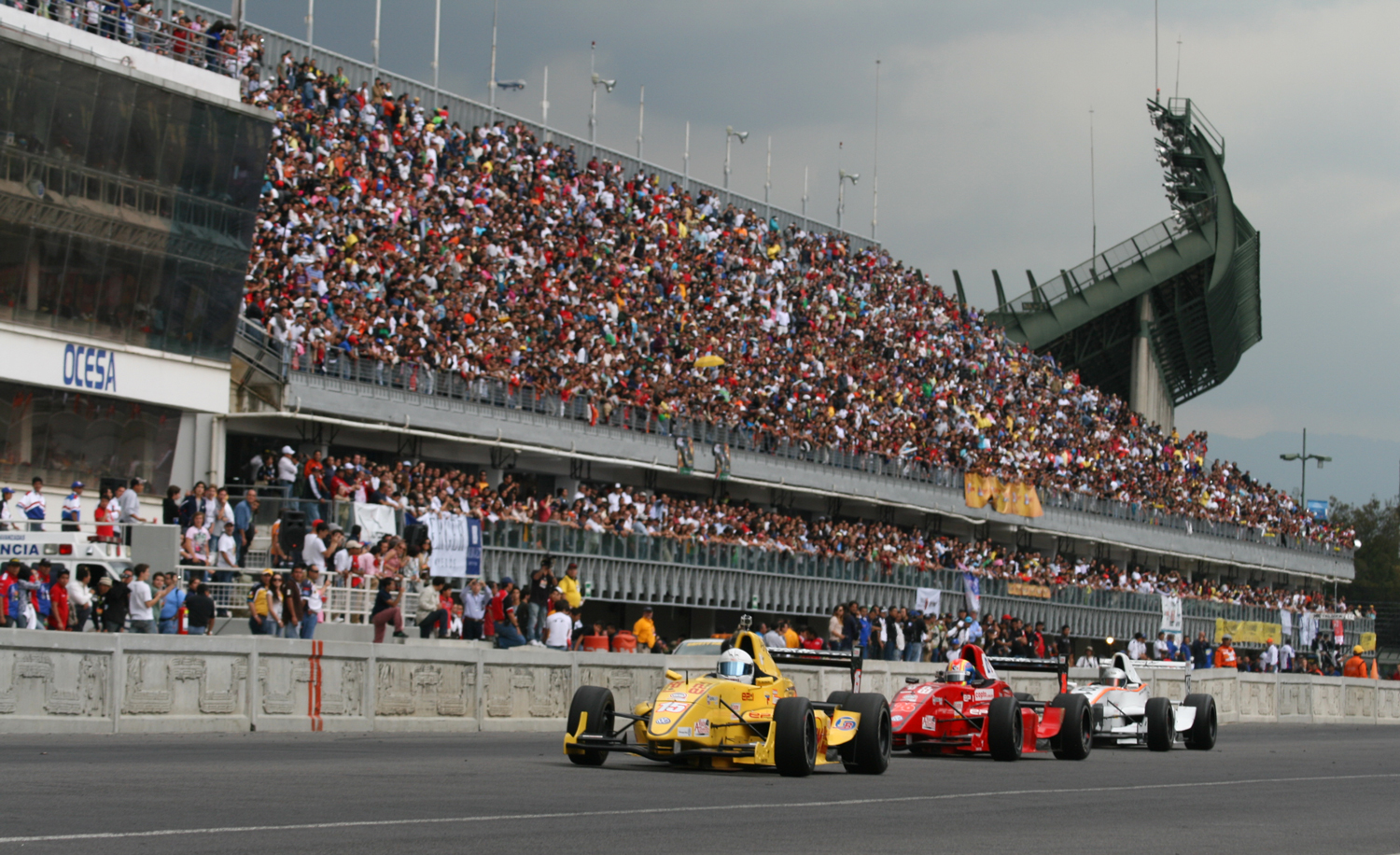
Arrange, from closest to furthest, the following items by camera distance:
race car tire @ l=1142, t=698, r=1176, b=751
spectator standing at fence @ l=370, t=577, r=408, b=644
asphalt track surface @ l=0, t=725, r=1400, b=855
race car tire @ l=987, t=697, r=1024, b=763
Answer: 1. asphalt track surface @ l=0, t=725, r=1400, b=855
2. race car tire @ l=987, t=697, r=1024, b=763
3. spectator standing at fence @ l=370, t=577, r=408, b=644
4. race car tire @ l=1142, t=698, r=1176, b=751

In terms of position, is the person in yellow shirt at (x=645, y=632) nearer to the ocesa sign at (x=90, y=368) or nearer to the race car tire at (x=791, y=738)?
the ocesa sign at (x=90, y=368)

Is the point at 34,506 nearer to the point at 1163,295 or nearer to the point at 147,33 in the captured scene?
the point at 147,33

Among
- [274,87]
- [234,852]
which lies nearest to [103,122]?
[274,87]

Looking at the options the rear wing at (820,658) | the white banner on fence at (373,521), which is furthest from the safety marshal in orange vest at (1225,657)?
the rear wing at (820,658)

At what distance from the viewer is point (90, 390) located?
31297 mm

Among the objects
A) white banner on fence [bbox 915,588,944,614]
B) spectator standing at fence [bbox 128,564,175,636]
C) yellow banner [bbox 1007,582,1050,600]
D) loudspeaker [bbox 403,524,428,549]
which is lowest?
spectator standing at fence [bbox 128,564,175,636]

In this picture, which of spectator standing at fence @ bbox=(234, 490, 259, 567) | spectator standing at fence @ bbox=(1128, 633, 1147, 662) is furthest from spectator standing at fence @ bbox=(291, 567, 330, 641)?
spectator standing at fence @ bbox=(1128, 633, 1147, 662)

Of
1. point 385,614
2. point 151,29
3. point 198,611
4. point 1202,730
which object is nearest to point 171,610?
point 198,611

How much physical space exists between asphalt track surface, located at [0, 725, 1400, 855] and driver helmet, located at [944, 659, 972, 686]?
123 centimetres

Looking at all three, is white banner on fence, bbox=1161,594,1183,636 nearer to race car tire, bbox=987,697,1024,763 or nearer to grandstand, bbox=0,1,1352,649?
grandstand, bbox=0,1,1352,649

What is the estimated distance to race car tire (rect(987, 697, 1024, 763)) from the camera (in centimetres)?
2036

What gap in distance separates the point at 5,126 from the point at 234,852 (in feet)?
74.3

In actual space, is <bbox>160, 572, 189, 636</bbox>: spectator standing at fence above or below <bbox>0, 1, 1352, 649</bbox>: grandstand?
below

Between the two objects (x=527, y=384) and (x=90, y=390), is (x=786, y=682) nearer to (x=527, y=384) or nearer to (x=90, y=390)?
(x=90, y=390)
